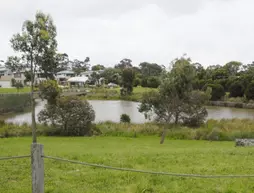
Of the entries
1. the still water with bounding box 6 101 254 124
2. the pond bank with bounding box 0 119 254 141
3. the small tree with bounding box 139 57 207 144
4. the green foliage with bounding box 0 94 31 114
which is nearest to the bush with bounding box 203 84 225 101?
the still water with bounding box 6 101 254 124

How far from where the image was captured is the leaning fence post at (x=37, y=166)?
3.45 metres

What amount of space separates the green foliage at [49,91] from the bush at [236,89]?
112ft

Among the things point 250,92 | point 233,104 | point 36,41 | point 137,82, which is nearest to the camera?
point 36,41

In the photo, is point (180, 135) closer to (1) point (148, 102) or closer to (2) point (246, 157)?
(1) point (148, 102)

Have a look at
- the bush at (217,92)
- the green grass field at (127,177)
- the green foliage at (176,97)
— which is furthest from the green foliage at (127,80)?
the green grass field at (127,177)

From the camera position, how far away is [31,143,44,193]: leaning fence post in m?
3.45

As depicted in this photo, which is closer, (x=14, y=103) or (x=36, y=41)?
(x=36, y=41)

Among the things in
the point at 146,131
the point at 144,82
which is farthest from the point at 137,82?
the point at 146,131

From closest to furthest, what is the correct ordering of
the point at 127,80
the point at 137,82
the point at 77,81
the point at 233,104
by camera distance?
1. the point at 233,104
2. the point at 127,80
3. the point at 137,82
4. the point at 77,81

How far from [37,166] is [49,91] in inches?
703

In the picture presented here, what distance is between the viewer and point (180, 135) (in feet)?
58.7

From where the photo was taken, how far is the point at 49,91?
20766 millimetres

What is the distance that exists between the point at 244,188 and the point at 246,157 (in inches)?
123

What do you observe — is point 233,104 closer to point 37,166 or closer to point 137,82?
point 137,82
